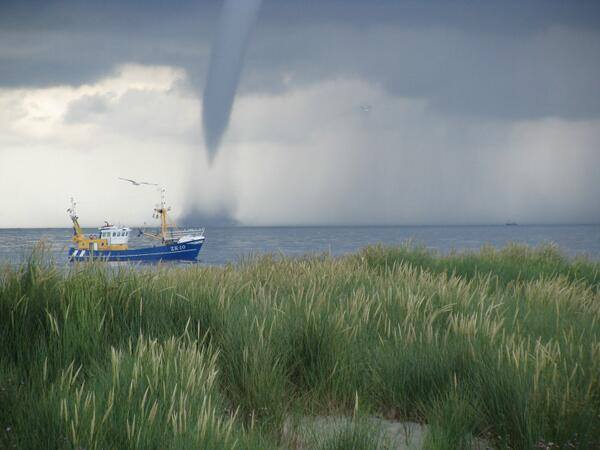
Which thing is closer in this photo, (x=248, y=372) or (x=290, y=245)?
(x=248, y=372)

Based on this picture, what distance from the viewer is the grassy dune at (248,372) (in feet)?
10.7

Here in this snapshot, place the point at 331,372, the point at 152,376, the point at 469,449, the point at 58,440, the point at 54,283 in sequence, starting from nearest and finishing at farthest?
1. the point at 58,440
2. the point at 152,376
3. the point at 469,449
4. the point at 331,372
5. the point at 54,283

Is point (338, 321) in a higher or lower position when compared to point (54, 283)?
lower

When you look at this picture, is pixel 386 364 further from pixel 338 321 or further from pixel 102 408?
pixel 102 408

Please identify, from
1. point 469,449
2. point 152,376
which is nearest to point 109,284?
point 152,376

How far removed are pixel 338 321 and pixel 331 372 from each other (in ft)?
1.61

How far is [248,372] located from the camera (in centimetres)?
470

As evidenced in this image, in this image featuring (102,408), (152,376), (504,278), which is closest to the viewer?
(102,408)

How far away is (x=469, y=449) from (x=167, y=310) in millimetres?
3168

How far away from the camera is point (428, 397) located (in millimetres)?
4887

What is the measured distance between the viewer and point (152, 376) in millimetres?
3566

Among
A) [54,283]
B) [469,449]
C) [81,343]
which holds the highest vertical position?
[54,283]

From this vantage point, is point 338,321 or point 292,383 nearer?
point 292,383

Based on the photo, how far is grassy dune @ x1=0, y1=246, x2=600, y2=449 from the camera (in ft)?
10.7
